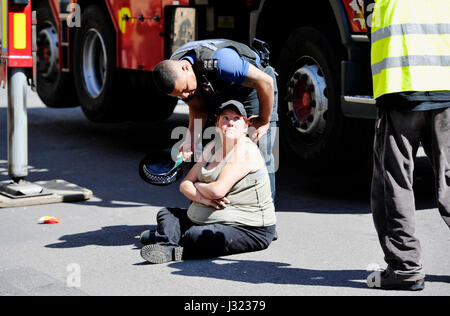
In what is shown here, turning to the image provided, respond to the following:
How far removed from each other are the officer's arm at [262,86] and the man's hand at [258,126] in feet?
0.19

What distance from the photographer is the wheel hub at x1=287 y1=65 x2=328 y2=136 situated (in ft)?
21.7

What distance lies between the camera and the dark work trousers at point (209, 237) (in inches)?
198

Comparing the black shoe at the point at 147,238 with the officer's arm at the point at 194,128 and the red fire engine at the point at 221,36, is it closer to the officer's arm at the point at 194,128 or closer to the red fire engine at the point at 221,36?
the officer's arm at the point at 194,128

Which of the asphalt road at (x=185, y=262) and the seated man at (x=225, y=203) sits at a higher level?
the seated man at (x=225, y=203)

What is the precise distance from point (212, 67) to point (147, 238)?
1.13m

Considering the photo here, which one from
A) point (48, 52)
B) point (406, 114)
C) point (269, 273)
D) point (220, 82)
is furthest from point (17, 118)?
point (48, 52)

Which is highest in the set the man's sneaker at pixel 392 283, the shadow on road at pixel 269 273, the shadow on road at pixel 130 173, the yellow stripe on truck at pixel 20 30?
the yellow stripe on truck at pixel 20 30

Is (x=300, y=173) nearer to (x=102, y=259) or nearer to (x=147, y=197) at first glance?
(x=147, y=197)

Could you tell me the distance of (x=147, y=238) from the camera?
537 centimetres

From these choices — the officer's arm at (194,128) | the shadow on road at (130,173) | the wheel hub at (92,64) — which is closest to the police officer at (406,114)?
the officer's arm at (194,128)

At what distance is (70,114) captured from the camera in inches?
485

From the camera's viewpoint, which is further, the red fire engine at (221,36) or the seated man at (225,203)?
the red fire engine at (221,36)
